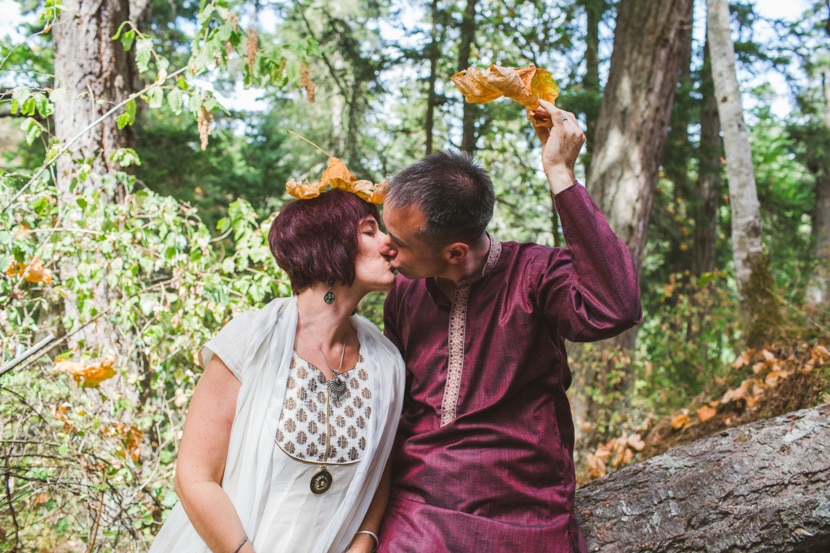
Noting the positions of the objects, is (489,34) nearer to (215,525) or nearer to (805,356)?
(805,356)

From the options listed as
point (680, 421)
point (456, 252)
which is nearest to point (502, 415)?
point (456, 252)

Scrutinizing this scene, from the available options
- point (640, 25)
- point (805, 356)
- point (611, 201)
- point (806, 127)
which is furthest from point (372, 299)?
point (806, 127)

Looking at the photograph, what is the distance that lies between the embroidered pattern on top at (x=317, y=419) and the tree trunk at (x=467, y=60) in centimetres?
685

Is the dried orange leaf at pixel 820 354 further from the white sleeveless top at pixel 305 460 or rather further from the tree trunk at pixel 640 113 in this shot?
the white sleeveless top at pixel 305 460

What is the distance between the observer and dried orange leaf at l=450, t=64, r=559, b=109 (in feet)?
6.12

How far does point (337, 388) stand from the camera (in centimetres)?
208

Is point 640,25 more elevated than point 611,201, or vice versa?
point 640,25

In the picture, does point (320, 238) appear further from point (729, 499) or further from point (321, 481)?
point (729, 499)

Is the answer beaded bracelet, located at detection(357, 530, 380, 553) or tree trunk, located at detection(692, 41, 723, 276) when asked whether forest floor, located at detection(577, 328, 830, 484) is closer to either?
beaded bracelet, located at detection(357, 530, 380, 553)

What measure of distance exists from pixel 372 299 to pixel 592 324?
6.73 metres

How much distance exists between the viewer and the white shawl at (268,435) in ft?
6.29

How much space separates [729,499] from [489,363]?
0.97 m

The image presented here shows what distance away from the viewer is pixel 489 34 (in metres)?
9.34

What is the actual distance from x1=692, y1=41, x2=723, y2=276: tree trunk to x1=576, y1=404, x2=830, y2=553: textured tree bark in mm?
8064
